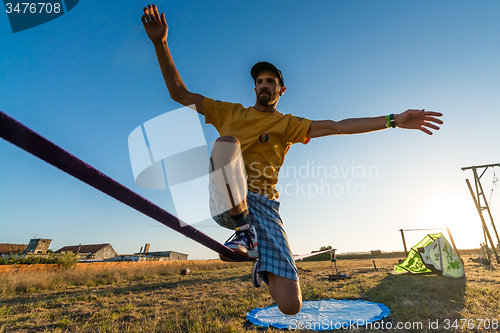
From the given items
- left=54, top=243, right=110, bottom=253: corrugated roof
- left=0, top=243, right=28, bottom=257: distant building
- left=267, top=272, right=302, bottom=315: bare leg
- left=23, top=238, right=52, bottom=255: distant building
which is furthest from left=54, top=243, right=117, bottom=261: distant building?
left=267, top=272, right=302, bottom=315: bare leg

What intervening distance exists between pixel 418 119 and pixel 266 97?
169cm

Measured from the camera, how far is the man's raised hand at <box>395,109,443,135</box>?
2.29 meters

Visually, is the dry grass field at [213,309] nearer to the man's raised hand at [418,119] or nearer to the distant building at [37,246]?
the man's raised hand at [418,119]

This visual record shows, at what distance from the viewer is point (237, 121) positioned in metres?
2.81

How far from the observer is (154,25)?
247 cm

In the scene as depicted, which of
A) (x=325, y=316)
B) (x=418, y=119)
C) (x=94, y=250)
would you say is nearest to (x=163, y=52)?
(x=418, y=119)

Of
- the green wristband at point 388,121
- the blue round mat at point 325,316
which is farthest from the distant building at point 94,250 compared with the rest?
the green wristband at point 388,121

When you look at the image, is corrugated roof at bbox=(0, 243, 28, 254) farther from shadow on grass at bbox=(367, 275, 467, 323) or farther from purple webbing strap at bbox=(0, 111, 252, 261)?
purple webbing strap at bbox=(0, 111, 252, 261)

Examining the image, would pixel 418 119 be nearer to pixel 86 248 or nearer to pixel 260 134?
pixel 260 134

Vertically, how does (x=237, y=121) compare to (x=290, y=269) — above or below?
above

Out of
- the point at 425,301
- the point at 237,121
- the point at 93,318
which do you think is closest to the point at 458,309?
the point at 425,301

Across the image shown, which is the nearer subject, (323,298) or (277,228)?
(277,228)

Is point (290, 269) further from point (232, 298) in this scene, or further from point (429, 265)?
point (429, 265)

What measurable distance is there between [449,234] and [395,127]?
504 inches
